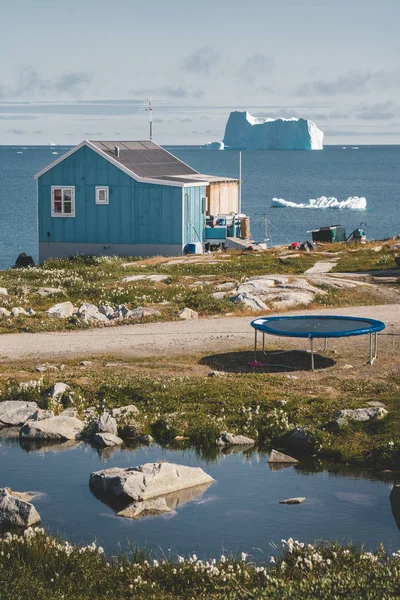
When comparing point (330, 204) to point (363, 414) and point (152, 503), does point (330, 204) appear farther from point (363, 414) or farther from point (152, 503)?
point (152, 503)

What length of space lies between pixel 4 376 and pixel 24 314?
20.6ft

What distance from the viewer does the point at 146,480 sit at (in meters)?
14.6

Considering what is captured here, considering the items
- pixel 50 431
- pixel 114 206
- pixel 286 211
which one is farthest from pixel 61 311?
pixel 286 211

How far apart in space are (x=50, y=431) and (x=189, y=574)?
700cm

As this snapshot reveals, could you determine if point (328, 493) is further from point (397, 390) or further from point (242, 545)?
point (397, 390)

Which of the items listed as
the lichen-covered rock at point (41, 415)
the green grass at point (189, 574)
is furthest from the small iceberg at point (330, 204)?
the green grass at point (189, 574)

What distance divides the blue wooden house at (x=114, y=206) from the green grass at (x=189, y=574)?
3348cm

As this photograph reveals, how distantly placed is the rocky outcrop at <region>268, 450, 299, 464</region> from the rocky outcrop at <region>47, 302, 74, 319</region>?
11.3 meters

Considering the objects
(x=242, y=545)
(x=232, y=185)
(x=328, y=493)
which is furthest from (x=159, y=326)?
(x=232, y=185)

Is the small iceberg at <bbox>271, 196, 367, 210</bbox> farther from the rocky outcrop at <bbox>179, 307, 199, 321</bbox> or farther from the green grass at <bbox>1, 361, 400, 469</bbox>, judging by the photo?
the green grass at <bbox>1, 361, 400, 469</bbox>

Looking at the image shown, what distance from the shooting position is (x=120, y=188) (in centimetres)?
4541

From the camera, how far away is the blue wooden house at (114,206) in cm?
4506

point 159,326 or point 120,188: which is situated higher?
point 120,188

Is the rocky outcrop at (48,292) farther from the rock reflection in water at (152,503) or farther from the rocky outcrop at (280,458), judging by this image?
the rock reflection in water at (152,503)
